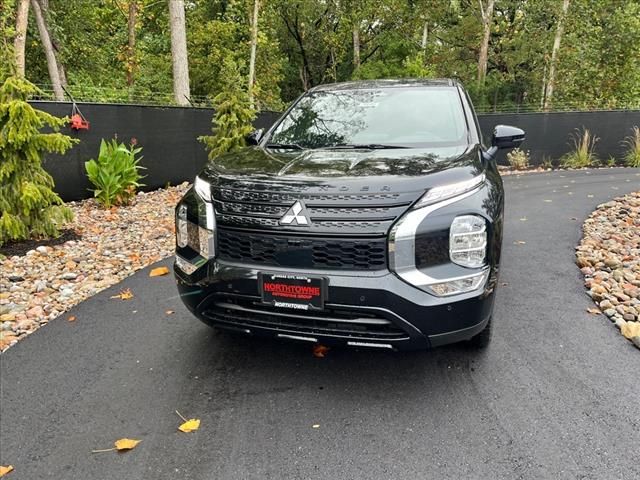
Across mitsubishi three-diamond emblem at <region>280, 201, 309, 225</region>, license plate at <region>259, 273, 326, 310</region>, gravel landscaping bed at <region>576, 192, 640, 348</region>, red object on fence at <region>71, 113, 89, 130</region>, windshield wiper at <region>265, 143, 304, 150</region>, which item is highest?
red object on fence at <region>71, 113, 89, 130</region>

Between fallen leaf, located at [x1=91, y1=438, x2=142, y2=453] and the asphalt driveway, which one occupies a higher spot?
the asphalt driveway

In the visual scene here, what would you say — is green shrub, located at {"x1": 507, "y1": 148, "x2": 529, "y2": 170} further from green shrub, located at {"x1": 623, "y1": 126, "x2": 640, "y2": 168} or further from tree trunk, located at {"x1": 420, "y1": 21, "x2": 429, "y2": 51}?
tree trunk, located at {"x1": 420, "y1": 21, "x2": 429, "y2": 51}

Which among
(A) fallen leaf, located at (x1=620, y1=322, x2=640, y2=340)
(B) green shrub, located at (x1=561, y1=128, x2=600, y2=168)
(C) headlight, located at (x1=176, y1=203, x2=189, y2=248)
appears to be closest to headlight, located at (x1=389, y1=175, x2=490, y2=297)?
(C) headlight, located at (x1=176, y1=203, x2=189, y2=248)

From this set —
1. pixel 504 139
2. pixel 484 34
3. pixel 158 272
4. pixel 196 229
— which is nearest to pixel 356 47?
pixel 484 34

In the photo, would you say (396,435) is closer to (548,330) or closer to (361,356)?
(361,356)

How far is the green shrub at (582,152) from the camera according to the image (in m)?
13.4

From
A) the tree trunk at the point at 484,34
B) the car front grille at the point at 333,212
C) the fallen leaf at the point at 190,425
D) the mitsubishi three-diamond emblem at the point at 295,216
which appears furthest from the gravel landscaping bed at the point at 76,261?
the tree trunk at the point at 484,34

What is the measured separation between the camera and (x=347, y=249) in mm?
2217

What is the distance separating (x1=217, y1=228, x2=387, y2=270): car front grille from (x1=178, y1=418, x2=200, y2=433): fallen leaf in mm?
807

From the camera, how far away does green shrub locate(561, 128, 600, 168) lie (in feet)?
44.0

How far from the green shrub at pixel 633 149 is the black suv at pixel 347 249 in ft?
43.3

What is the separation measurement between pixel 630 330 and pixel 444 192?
1.88 metres

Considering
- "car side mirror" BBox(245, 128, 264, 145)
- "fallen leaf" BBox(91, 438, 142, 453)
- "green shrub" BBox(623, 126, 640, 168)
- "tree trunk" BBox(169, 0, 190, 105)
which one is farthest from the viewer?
"green shrub" BBox(623, 126, 640, 168)

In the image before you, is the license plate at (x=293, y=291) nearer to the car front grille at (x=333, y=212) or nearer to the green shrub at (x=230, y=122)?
the car front grille at (x=333, y=212)
